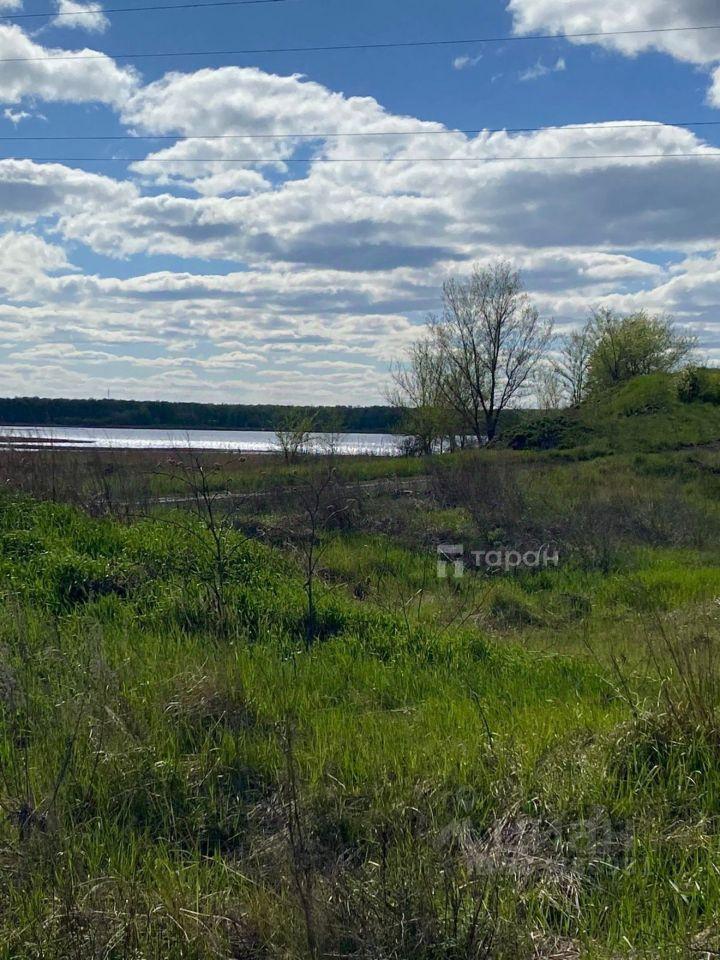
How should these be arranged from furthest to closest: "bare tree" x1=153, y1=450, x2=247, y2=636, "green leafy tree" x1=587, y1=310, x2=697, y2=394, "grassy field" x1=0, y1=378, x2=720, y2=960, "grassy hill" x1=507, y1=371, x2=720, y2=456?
"green leafy tree" x1=587, y1=310, x2=697, y2=394 → "grassy hill" x1=507, y1=371, x2=720, y2=456 → "bare tree" x1=153, y1=450, x2=247, y2=636 → "grassy field" x1=0, y1=378, x2=720, y2=960

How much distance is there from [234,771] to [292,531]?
871 centimetres

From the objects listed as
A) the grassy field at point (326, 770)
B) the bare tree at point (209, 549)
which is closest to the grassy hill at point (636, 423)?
the bare tree at point (209, 549)

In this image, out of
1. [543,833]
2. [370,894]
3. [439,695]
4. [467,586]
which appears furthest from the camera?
[467,586]

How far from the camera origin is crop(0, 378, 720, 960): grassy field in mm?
3664

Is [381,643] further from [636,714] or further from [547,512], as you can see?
[547,512]

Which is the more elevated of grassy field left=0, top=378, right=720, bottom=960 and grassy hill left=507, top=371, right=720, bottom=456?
grassy hill left=507, top=371, right=720, bottom=456

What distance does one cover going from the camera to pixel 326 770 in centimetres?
505

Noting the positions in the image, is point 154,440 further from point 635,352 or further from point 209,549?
point 635,352

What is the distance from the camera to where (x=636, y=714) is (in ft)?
17.6

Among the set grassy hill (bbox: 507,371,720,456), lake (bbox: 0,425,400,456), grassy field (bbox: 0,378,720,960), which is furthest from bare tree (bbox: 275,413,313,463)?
grassy field (bbox: 0,378,720,960)

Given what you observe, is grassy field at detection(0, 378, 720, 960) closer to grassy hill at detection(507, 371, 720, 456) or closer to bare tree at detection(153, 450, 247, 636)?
bare tree at detection(153, 450, 247, 636)

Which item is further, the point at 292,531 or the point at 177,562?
the point at 292,531

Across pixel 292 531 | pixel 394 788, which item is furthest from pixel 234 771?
pixel 292 531

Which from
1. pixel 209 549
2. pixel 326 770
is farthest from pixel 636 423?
pixel 326 770
